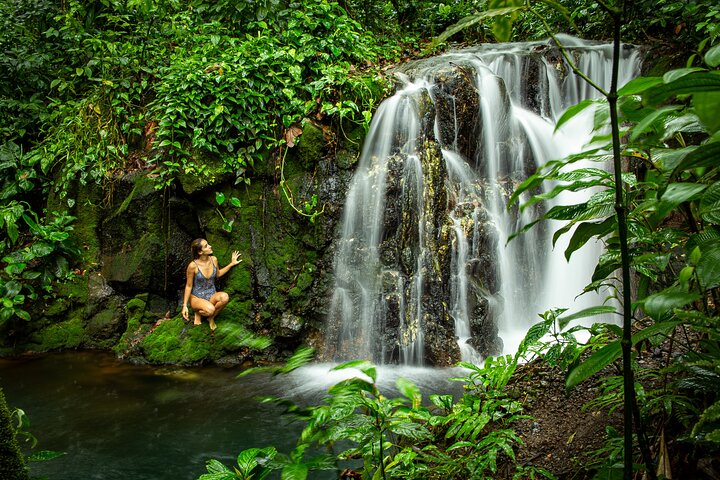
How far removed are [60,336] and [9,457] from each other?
5.80 meters

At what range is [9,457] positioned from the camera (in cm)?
190

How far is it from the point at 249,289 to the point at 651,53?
666 cm

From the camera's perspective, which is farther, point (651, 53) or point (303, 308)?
point (651, 53)

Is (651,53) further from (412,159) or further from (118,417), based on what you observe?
(118,417)

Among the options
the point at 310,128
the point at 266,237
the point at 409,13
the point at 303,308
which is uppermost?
the point at 409,13

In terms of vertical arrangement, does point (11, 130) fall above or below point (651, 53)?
below

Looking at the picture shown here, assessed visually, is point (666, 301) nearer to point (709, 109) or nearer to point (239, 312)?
point (709, 109)

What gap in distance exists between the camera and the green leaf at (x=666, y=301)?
1103mm

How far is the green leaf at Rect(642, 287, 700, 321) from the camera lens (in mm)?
1103

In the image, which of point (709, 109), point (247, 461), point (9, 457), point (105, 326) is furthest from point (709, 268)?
point (105, 326)

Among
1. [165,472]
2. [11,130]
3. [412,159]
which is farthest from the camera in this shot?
[11,130]

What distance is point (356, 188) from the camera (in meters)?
6.35

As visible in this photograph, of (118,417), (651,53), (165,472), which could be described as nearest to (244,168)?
(118,417)

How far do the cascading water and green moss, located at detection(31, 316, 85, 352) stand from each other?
366cm
